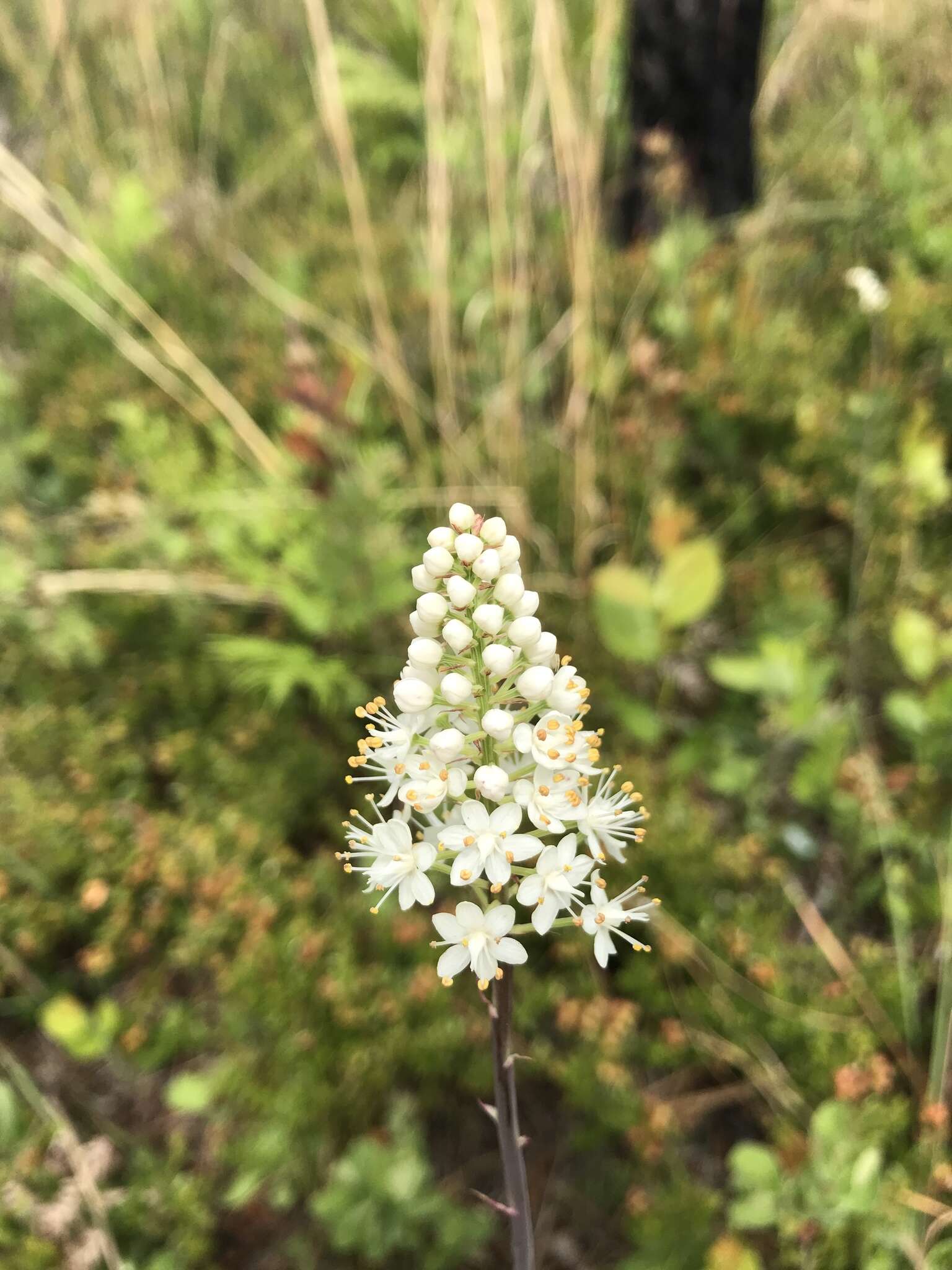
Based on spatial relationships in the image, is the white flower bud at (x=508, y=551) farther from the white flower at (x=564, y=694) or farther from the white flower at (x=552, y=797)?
the white flower at (x=552, y=797)

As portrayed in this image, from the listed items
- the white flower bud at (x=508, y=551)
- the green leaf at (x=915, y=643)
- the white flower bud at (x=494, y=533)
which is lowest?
the white flower bud at (x=508, y=551)

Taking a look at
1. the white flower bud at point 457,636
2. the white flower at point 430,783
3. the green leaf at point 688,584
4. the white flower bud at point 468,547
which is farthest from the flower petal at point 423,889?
the green leaf at point 688,584

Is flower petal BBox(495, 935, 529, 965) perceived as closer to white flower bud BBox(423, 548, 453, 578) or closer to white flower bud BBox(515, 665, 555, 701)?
white flower bud BBox(515, 665, 555, 701)

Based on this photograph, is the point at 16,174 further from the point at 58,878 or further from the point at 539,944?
the point at 539,944

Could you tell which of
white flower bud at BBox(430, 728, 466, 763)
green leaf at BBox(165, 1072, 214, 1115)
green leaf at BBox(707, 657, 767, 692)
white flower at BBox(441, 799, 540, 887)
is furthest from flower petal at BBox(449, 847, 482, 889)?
green leaf at BBox(707, 657, 767, 692)

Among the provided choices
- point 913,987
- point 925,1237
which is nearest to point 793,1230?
point 925,1237
